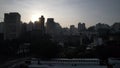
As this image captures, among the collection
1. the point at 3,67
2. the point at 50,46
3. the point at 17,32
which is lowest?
the point at 3,67

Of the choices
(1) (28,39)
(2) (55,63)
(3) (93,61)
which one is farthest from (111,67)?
(1) (28,39)

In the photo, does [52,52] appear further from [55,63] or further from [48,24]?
[48,24]

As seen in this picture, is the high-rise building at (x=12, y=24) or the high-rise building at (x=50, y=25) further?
the high-rise building at (x=50, y=25)

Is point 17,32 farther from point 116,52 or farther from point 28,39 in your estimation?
point 116,52

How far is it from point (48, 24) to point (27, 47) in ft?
151

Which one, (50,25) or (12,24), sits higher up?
(50,25)

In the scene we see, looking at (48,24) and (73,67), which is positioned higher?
Answer: (48,24)

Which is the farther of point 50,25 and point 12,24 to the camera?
point 50,25

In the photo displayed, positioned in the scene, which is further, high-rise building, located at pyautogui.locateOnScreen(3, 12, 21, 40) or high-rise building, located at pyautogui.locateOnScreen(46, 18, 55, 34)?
high-rise building, located at pyautogui.locateOnScreen(46, 18, 55, 34)

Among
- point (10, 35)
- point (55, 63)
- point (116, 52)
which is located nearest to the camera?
point (55, 63)

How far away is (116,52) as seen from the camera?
26469mm

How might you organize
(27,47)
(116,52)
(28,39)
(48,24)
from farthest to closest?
(48,24) < (28,39) < (27,47) < (116,52)

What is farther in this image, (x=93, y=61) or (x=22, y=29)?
(x=22, y=29)

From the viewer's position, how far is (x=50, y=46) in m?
30.6
